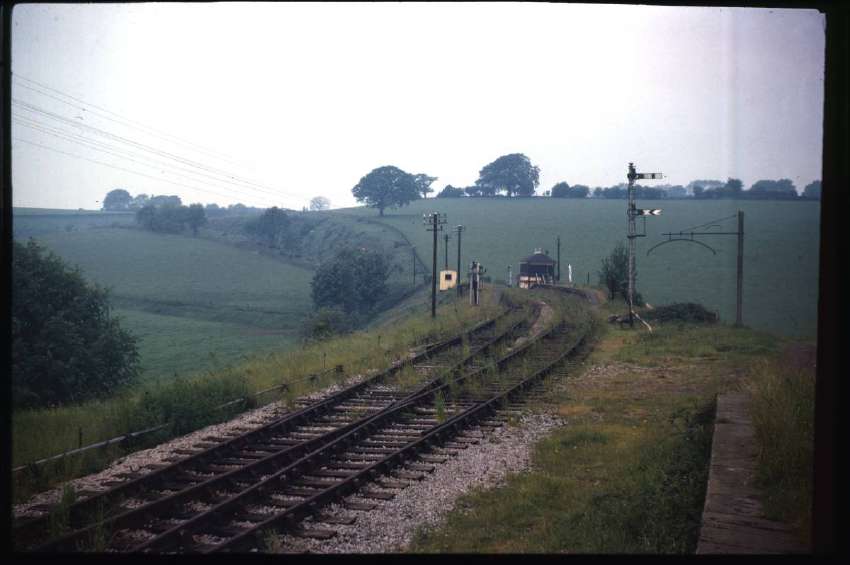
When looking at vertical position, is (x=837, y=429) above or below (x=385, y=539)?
above

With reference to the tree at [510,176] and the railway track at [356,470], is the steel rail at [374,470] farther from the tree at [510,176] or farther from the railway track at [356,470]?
the tree at [510,176]

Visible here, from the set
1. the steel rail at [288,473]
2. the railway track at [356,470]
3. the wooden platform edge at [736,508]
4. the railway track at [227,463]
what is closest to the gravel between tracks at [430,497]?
the railway track at [356,470]

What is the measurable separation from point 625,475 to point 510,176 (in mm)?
80212

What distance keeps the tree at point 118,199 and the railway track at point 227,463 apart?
81.0 m

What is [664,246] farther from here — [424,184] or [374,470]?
[374,470]

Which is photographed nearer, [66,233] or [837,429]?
[837,429]

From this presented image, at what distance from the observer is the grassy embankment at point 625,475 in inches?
239

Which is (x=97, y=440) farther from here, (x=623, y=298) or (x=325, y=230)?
(x=325, y=230)

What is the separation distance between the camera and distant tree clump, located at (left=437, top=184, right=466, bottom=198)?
341 ft

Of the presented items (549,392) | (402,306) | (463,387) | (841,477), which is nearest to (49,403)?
(463,387)

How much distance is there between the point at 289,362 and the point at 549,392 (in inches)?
299

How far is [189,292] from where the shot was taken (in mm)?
57344

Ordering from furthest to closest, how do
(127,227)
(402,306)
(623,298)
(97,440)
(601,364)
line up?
(127,227)
(402,306)
(623,298)
(601,364)
(97,440)

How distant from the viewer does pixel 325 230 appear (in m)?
82.6
